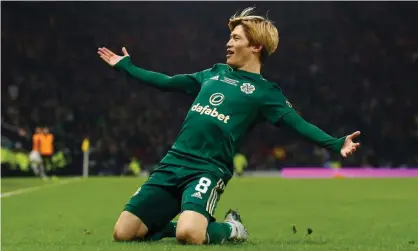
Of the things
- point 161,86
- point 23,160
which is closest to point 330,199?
point 161,86

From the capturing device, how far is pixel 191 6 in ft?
99.0

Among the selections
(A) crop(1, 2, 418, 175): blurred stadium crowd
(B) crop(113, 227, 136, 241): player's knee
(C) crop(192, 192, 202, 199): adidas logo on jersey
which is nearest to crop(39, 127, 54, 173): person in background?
(A) crop(1, 2, 418, 175): blurred stadium crowd

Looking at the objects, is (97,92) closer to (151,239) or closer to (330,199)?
(330,199)

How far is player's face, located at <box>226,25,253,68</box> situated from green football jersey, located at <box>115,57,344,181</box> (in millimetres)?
Result: 85

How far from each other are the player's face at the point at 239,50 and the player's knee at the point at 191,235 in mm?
1253

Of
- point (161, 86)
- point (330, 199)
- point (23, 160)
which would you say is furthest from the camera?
point (23, 160)

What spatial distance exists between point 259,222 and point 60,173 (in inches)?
736

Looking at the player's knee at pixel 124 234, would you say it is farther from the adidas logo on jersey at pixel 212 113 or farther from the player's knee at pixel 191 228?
the adidas logo on jersey at pixel 212 113

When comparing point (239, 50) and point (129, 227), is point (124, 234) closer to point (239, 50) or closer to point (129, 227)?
point (129, 227)

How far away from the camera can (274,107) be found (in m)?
5.24

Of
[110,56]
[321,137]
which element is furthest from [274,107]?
[110,56]

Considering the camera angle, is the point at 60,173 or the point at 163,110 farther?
the point at 163,110

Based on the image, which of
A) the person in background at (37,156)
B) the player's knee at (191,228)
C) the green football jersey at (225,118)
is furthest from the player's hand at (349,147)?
the person in background at (37,156)

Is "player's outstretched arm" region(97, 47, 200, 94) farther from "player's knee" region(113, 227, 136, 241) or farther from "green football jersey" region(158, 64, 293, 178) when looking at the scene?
"player's knee" region(113, 227, 136, 241)
